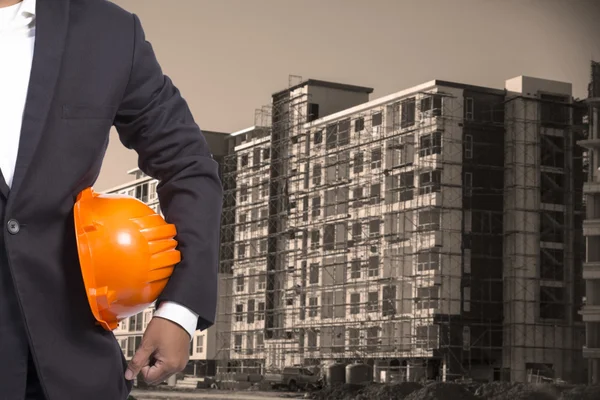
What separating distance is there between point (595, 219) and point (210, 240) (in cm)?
2534

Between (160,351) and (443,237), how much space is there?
90.7 ft

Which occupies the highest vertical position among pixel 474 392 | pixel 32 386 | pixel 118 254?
pixel 118 254

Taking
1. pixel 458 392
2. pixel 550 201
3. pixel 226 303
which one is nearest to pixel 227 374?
pixel 226 303

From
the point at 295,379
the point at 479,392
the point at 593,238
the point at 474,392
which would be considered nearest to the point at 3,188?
the point at 479,392

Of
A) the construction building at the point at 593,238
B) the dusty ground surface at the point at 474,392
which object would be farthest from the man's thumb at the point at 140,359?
the construction building at the point at 593,238

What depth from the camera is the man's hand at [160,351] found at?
826 millimetres

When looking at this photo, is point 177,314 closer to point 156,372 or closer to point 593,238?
point 156,372

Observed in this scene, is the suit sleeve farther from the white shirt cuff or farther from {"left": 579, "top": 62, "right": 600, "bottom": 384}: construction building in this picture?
{"left": 579, "top": 62, "right": 600, "bottom": 384}: construction building

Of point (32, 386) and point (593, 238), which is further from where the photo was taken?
point (593, 238)

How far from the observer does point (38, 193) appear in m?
0.82

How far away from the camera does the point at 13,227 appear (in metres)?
0.80

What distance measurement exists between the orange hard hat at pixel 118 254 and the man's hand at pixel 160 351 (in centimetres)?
3

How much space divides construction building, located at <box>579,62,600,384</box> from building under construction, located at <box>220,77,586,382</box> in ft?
8.54

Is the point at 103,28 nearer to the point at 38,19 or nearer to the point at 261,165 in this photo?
the point at 38,19
